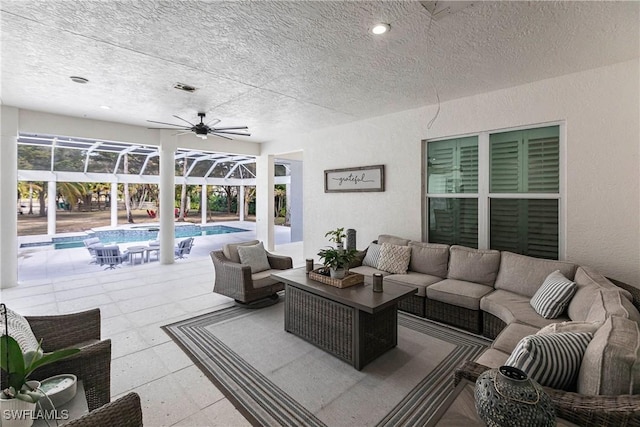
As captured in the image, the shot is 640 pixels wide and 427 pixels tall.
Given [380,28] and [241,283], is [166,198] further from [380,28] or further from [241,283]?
[380,28]

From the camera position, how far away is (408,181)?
4695 mm

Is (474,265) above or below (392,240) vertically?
below

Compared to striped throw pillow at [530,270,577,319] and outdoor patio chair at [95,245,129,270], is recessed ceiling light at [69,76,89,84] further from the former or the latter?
striped throw pillow at [530,270,577,319]

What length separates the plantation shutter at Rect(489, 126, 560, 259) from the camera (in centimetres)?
353

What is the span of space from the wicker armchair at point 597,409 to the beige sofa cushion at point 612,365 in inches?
2.0

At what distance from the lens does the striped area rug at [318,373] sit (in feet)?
6.73

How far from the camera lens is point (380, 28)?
238 cm

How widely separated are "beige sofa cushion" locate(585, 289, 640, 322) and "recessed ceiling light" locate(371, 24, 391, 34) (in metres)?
2.52

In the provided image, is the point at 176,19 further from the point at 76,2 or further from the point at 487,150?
the point at 487,150

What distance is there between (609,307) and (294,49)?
3141mm

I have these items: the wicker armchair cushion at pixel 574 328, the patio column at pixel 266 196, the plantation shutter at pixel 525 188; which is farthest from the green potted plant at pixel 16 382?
the patio column at pixel 266 196

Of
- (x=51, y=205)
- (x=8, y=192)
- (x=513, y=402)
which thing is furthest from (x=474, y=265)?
(x=51, y=205)

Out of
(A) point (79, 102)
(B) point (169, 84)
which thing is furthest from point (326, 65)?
(A) point (79, 102)

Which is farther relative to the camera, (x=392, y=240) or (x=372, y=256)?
(x=392, y=240)
